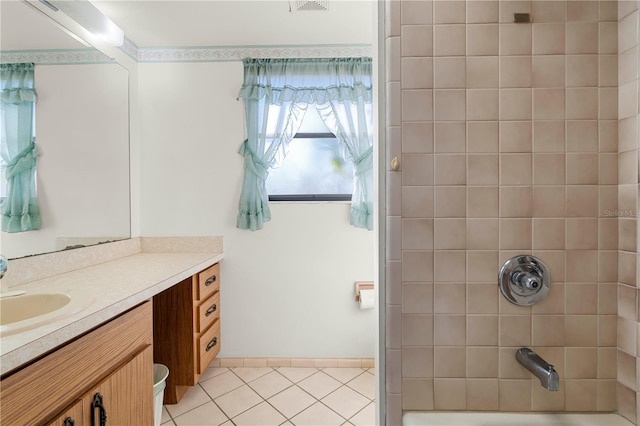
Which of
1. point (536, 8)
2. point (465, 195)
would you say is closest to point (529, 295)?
point (465, 195)

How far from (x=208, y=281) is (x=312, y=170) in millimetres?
1146

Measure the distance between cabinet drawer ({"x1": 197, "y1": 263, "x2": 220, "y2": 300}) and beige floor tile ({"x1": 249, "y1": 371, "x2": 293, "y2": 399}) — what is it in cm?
73

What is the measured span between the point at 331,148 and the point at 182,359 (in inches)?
71.4

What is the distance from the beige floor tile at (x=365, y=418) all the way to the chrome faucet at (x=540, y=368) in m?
1.21

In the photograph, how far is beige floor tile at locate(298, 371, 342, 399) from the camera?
5.99 feet

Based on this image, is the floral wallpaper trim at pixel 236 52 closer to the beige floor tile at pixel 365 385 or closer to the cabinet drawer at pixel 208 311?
the cabinet drawer at pixel 208 311

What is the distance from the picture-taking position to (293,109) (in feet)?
6.95

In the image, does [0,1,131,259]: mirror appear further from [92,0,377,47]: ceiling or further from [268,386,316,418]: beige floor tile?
[268,386,316,418]: beige floor tile

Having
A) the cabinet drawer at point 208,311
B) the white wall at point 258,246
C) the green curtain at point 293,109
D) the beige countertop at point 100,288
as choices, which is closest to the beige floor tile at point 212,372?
the white wall at point 258,246

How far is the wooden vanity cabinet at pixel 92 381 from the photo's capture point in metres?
0.69

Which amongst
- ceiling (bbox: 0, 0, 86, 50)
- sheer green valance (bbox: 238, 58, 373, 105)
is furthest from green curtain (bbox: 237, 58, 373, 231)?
ceiling (bbox: 0, 0, 86, 50)

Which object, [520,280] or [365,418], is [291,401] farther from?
[520,280]

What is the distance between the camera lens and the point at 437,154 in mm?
762

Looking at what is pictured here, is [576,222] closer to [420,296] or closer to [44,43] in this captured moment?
[420,296]
